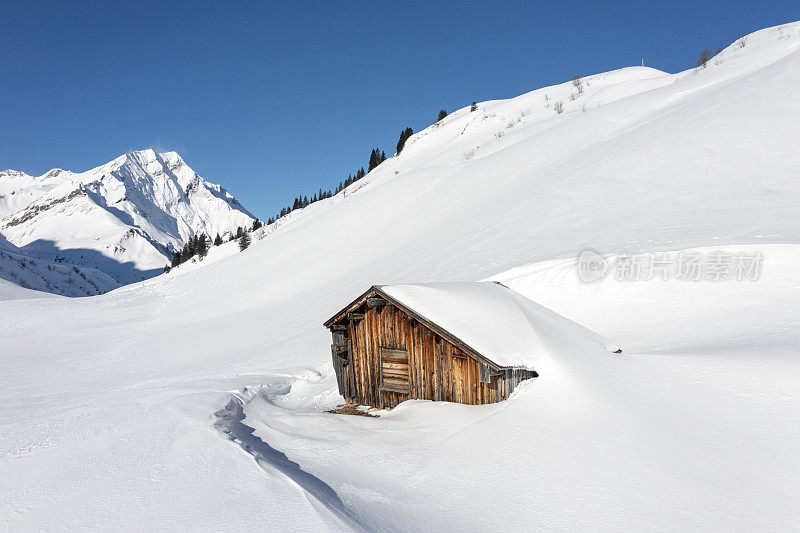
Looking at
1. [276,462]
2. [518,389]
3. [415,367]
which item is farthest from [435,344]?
[276,462]

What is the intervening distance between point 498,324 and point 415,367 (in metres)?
2.37

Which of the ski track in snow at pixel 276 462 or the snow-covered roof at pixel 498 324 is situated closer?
the ski track in snow at pixel 276 462

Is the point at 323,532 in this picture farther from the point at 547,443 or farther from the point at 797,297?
the point at 797,297

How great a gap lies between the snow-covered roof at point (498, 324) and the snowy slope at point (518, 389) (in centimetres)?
65

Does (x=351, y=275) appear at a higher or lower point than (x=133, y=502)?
higher

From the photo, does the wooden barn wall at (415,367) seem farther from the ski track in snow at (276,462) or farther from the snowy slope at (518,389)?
the ski track in snow at (276,462)

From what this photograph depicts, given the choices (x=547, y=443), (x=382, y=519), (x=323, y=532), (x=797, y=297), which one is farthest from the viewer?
(x=797, y=297)

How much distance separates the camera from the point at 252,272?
31.6 meters

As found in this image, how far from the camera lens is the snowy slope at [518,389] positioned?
5039 mm

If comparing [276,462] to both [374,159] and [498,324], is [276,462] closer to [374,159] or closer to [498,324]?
[498,324]

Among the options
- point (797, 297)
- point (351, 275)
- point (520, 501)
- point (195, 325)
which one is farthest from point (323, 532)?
point (195, 325)

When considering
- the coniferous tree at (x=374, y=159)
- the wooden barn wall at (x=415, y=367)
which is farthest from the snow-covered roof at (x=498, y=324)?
the coniferous tree at (x=374, y=159)

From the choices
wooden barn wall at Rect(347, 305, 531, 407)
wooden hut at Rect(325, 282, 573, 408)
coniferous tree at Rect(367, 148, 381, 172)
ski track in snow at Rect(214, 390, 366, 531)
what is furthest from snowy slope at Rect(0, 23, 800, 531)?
coniferous tree at Rect(367, 148, 381, 172)

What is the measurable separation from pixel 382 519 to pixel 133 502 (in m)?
3.20
